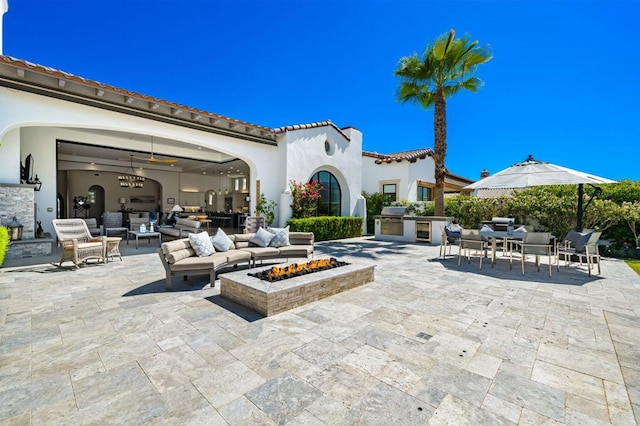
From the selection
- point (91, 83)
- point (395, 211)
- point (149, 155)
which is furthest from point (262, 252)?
point (149, 155)

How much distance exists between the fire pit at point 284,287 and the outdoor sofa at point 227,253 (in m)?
0.78

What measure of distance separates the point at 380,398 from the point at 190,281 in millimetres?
4615

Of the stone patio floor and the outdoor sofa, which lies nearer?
the stone patio floor

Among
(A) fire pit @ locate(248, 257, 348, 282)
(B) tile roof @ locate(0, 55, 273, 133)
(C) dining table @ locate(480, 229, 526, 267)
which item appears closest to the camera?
(A) fire pit @ locate(248, 257, 348, 282)

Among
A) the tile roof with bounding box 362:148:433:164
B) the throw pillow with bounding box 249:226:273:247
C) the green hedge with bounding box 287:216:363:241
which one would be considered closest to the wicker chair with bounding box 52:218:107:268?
the throw pillow with bounding box 249:226:273:247

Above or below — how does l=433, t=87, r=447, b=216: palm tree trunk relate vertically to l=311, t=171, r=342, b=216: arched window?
above

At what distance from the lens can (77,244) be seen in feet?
21.6

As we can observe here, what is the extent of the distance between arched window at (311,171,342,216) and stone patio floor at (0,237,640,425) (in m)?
9.13

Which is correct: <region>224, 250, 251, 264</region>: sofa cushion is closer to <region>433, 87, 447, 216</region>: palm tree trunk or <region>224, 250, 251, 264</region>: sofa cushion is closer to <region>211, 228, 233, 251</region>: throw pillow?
<region>211, 228, 233, 251</region>: throw pillow

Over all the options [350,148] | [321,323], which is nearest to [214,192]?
[350,148]

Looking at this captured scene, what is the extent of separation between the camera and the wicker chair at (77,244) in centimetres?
658

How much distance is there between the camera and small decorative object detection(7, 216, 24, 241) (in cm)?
727

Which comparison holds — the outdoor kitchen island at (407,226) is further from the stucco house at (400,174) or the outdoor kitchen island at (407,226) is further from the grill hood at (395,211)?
the stucco house at (400,174)

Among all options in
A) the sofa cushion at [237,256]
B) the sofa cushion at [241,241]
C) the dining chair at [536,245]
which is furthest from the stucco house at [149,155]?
the dining chair at [536,245]
